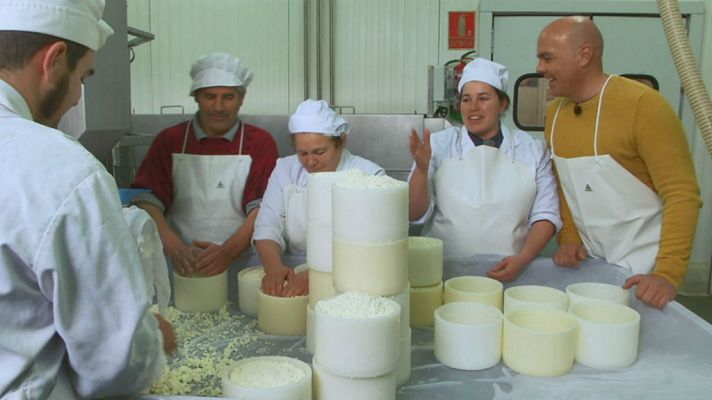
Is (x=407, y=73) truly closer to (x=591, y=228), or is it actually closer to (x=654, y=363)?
(x=591, y=228)

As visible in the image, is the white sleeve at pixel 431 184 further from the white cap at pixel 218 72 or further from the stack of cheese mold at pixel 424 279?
the white cap at pixel 218 72

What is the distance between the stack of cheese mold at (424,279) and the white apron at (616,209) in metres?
0.59

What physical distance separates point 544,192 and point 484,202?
0.67 feet

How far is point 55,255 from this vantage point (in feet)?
2.37

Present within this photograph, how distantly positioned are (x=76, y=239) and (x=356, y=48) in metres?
3.84

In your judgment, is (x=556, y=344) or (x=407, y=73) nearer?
(x=556, y=344)

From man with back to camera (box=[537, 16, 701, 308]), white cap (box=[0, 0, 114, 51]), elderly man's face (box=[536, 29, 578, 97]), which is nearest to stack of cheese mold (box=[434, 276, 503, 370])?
man with back to camera (box=[537, 16, 701, 308])

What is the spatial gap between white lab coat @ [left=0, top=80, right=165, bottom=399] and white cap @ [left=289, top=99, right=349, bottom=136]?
107 centimetres

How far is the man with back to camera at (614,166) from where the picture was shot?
163cm

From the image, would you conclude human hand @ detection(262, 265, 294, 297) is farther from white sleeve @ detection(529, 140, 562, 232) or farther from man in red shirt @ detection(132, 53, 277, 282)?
white sleeve @ detection(529, 140, 562, 232)

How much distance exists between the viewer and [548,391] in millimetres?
1204

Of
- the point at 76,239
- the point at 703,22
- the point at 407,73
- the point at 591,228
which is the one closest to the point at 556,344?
the point at 591,228

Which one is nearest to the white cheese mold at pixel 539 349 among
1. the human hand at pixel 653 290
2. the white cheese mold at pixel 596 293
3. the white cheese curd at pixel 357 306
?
the white cheese mold at pixel 596 293

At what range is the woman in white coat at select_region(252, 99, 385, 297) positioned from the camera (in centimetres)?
182
